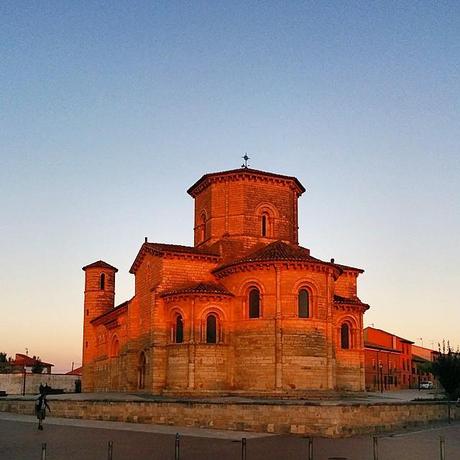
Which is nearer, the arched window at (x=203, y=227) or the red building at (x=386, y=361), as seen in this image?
the arched window at (x=203, y=227)

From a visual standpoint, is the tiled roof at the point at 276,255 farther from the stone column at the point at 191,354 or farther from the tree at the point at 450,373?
the tree at the point at 450,373

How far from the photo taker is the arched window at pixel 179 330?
1407 inches

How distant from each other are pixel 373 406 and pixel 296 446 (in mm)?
5639

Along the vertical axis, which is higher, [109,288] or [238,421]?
[109,288]

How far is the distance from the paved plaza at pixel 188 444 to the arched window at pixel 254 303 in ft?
40.1

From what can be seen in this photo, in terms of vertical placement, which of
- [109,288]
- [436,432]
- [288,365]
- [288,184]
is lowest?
[436,432]

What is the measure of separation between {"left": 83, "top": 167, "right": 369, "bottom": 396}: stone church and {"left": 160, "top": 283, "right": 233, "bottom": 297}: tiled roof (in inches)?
2.6

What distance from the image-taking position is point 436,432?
23891 millimetres

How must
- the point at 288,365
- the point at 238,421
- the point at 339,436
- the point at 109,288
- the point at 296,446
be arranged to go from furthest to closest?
the point at 109,288
the point at 288,365
the point at 238,421
the point at 339,436
the point at 296,446

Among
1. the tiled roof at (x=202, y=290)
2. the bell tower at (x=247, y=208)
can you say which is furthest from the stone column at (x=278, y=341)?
the bell tower at (x=247, y=208)

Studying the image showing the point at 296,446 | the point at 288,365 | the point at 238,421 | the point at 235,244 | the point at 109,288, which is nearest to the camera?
the point at 296,446

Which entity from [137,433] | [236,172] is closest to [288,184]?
[236,172]

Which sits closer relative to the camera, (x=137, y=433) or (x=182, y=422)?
(x=137, y=433)

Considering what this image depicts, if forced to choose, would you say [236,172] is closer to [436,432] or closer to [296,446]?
[436,432]
